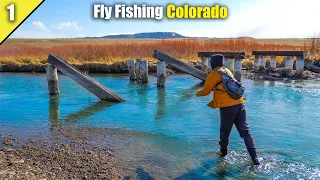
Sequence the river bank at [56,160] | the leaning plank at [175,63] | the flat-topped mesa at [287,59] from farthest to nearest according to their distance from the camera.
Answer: the flat-topped mesa at [287,59], the leaning plank at [175,63], the river bank at [56,160]

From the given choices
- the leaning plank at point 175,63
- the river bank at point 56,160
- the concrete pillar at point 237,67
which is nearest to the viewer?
the river bank at point 56,160

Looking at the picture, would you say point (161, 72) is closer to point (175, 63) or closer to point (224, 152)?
point (175, 63)

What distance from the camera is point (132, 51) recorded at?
22.5 metres

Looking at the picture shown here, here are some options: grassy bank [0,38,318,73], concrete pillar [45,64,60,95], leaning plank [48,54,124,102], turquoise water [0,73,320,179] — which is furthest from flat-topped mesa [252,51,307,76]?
concrete pillar [45,64,60,95]

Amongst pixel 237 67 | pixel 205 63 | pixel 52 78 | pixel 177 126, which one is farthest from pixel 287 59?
pixel 52 78

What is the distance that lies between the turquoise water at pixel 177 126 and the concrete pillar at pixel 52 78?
311 mm

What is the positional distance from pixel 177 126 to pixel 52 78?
5516 millimetres

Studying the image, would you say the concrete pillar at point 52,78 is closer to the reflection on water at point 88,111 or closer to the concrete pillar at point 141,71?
the reflection on water at point 88,111

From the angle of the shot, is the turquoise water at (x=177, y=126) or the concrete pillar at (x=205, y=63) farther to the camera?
the concrete pillar at (x=205, y=63)

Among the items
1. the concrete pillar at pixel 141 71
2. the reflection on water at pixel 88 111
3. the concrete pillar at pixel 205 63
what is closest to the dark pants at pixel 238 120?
the reflection on water at pixel 88 111

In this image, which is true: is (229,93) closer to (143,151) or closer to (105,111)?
(143,151)

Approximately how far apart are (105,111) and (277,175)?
5627mm

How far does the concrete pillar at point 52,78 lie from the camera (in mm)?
11070

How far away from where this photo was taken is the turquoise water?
205 inches
